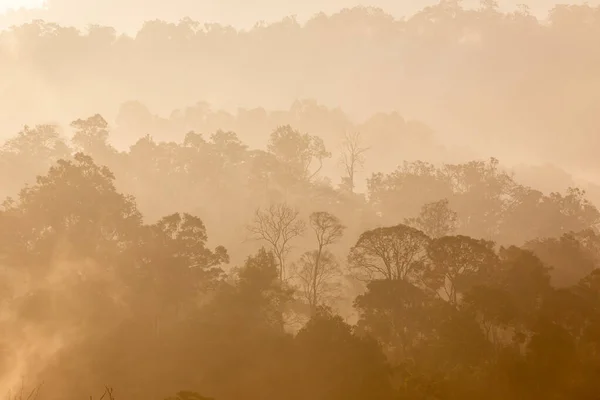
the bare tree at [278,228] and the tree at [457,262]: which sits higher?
the bare tree at [278,228]

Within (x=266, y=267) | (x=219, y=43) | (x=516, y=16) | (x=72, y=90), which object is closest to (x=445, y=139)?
(x=516, y=16)

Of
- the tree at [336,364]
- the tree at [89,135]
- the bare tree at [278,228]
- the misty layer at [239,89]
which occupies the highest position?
the misty layer at [239,89]

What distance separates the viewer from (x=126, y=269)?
47750mm

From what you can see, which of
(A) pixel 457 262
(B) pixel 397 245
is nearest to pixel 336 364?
(B) pixel 397 245

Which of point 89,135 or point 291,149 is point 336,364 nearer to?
point 291,149

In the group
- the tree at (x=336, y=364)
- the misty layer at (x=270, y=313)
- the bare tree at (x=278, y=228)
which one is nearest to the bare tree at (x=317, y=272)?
the misty layer at (x=270, y=313)

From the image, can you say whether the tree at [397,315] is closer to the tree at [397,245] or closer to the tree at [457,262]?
the tree at [457,262]

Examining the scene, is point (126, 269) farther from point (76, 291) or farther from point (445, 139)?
point (445, 139)

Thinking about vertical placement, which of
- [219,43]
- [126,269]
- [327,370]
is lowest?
[327,370]

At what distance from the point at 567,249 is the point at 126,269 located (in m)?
41.2

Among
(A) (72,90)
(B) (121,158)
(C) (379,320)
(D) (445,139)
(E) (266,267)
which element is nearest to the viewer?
(C) (379,320)

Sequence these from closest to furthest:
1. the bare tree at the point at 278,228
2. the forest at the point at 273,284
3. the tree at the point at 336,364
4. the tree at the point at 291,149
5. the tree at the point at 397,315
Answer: the tree at the point at 336,364 → the forest at the point at 273,284 → the tree at the point at 397,315 → the bare tree at the point at 278,228 → the tree at the point at 291,149

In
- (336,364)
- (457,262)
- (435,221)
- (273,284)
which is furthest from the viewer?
(435,221)

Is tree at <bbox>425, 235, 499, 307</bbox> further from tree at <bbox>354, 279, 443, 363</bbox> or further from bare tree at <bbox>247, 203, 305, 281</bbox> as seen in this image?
bare tree at <bbox>247, 203, 305, 281</bbox>
